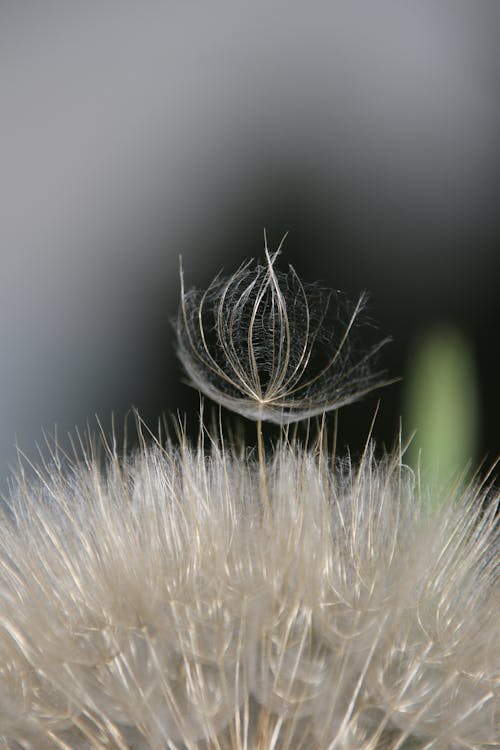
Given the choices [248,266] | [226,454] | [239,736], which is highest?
[248,266]

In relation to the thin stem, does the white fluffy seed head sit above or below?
below

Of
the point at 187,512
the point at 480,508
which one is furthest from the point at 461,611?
the point at 187,512

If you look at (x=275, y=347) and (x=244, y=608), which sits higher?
(x=275, y=347)

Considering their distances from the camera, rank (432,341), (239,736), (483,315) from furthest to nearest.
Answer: (483,315), (432,341), (239,736)

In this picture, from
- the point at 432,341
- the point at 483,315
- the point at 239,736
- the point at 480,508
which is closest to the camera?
the point at 239,736

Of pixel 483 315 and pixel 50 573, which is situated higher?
pixel 483 315

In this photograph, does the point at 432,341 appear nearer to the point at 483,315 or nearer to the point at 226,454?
the point at 483,315
